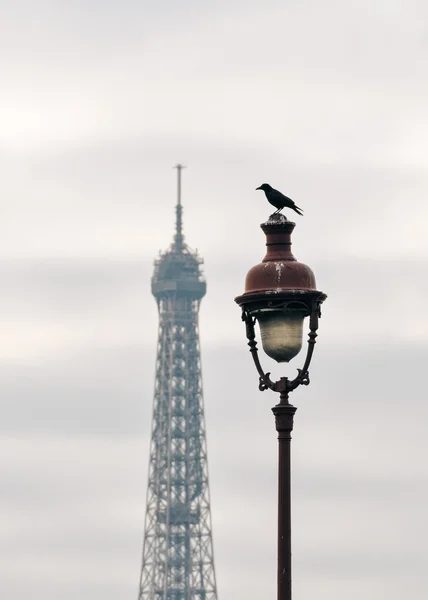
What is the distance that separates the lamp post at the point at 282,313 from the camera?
3095 centimetres

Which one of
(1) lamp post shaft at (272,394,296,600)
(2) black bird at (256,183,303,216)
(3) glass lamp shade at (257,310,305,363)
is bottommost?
(1) lamp post shaft at (272,394,296,600)

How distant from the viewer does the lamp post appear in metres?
31.0

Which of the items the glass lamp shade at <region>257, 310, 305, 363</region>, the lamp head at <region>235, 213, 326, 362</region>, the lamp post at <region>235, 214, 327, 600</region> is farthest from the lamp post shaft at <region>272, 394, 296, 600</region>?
the lamp head at <region>235, 213, 326, 362</region>

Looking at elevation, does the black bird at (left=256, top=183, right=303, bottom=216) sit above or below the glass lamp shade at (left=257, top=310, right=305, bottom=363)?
above

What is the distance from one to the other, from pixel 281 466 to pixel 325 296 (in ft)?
6.94

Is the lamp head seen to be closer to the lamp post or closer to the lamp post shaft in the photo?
the lamp post

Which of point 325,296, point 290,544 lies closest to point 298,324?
point 325,296

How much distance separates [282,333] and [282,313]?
0.76ft

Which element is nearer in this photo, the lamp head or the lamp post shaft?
the lamp post shaft

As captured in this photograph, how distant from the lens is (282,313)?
31531mm

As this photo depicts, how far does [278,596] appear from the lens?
99.8 ft

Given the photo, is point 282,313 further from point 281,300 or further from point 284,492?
point 284,492

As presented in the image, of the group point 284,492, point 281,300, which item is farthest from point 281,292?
point 284,492

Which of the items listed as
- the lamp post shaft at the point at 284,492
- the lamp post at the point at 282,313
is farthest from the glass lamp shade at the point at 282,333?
the lamp post shaft at the point at 284,492
